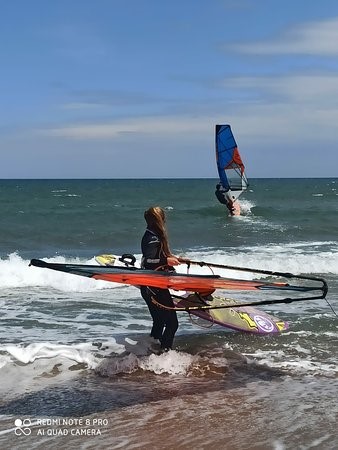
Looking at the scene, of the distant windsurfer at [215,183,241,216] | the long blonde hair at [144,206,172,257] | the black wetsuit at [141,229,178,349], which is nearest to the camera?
the long blonde hair at [144,206,172,257]

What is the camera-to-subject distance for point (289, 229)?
24.7 metres

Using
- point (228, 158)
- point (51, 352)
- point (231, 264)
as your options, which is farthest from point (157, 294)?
point (228, 158)

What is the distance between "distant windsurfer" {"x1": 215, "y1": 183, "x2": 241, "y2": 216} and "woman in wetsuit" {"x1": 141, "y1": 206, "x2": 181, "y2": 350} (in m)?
24.5

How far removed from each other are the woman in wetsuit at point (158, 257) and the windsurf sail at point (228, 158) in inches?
859

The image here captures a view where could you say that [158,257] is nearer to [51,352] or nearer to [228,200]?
[51,352]

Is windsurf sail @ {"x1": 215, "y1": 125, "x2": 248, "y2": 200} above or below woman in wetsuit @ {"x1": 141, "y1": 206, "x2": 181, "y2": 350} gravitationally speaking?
above

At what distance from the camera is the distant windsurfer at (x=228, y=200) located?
1203 inches

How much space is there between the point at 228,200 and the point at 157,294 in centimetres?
2583

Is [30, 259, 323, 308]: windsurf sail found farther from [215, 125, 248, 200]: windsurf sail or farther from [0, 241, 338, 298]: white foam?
[215, 125, 248, 200]: windsurf sail

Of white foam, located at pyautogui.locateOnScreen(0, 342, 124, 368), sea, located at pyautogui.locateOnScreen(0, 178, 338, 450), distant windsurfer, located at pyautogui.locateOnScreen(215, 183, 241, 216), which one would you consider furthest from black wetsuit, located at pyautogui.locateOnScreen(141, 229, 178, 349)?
distant windsurfer, located at pyautogui.locateOnScreen(215, 183, 241, 216)

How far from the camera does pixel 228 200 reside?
31.4m

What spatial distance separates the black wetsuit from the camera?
5641 mm

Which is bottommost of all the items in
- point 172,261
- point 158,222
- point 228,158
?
point 172,261

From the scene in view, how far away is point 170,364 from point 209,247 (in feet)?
43.2
